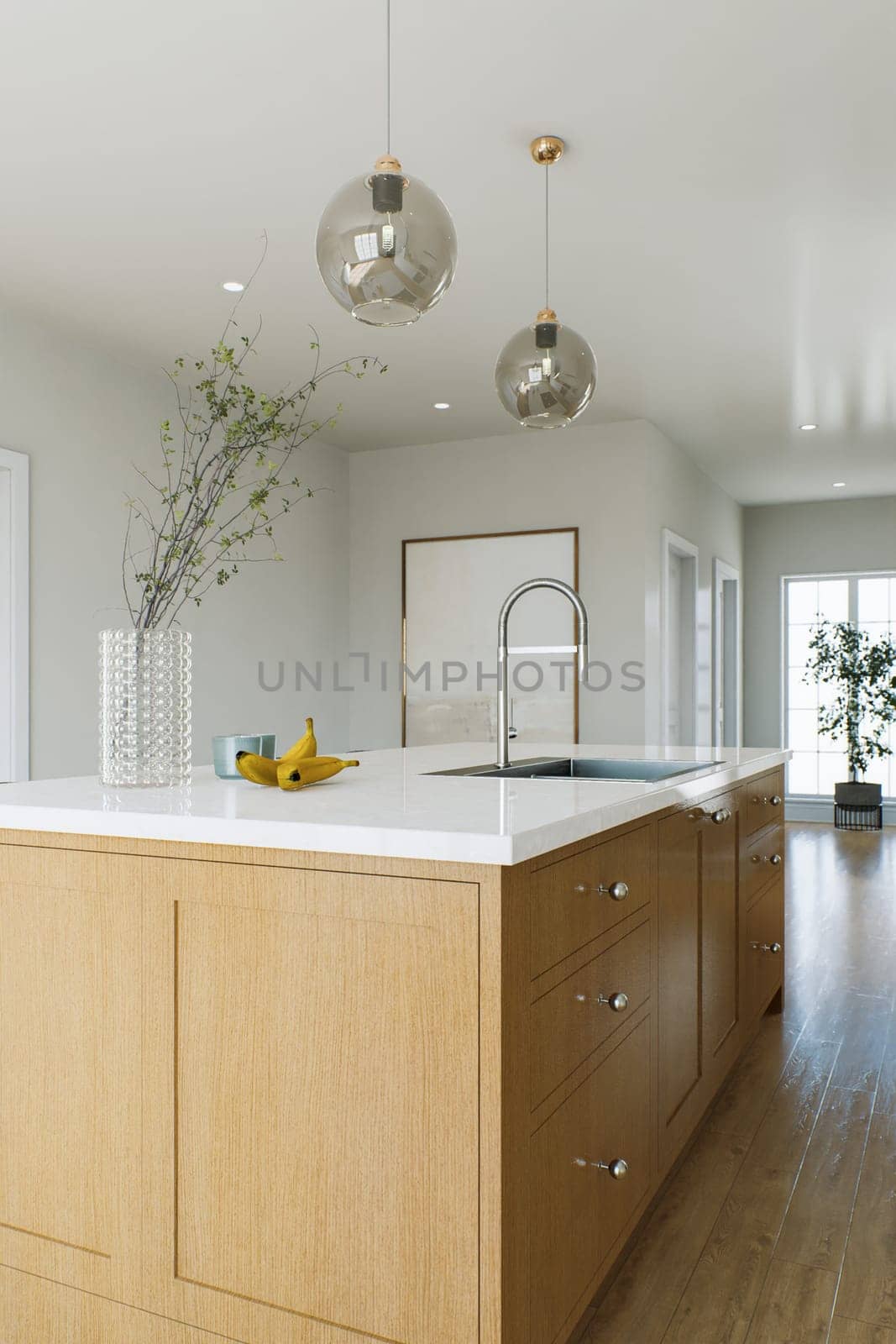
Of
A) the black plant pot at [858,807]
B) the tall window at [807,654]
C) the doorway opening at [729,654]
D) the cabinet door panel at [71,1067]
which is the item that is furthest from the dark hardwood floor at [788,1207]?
the tall window at [807,654]

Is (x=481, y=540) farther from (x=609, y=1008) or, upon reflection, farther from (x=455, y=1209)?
(x=455, y=1209)

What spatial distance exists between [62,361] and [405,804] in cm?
341

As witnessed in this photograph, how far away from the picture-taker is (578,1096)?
5.02ft

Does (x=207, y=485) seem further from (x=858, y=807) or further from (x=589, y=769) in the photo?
(x=858, y=807)

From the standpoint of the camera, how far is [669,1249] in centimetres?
194

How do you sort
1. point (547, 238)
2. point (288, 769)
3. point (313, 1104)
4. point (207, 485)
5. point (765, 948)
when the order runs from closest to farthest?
point (313, 1104) → point (288, 769) → point (765, 948) → point (547, 238) → point (207, 485)

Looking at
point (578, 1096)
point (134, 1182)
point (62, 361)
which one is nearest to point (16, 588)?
point (62, 361)

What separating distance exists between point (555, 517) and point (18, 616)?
10.1ft

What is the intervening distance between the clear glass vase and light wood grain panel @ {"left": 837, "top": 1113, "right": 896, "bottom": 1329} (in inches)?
58.9

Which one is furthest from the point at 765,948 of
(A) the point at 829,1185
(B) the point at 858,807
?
(B) the point at 858,807

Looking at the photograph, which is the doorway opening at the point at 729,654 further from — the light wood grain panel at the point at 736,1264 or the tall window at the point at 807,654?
the light wood grain panel at the point at 736,1264

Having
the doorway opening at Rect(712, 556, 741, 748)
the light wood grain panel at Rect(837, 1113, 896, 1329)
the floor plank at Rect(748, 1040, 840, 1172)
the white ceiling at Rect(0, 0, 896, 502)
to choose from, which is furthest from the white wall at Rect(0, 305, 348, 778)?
the doorway opening at Rect(712, 556, 741, 748)

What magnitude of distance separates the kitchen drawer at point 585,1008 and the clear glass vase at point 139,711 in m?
0.84

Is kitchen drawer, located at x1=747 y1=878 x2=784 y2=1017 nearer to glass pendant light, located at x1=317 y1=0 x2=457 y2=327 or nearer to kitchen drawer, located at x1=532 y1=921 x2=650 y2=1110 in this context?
kitchen drawer, located at x1=532 y1=921 x2=650 y2=1110
